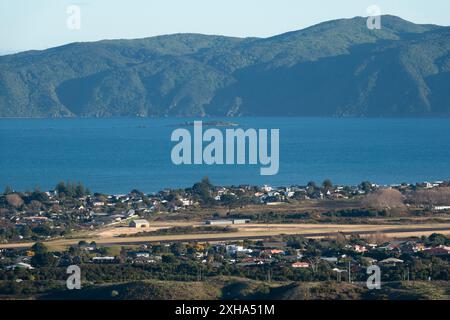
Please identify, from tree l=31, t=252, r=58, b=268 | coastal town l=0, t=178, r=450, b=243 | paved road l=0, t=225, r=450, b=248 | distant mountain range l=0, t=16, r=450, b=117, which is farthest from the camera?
distant mountain range l=0, t=16, r=450, b=117

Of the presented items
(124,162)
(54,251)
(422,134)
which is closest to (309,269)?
(54,251)

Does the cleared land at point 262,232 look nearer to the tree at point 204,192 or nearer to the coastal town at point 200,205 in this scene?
the coastal town at point 200,205

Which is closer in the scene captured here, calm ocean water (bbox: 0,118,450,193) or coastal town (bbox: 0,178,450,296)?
coastal town (bbox: 0,178,450,296)

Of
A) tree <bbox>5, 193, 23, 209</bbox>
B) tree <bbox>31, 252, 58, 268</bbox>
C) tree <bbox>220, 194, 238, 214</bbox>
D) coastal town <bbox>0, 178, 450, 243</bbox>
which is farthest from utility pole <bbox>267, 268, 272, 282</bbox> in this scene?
tree <bbox>5, 193, 23, 209</bbox>

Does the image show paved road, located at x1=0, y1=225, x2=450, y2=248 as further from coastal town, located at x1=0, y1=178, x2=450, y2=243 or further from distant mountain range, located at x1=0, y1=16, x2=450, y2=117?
distant mountain range, located at x1=0, y1=16, x2=450, y2=117

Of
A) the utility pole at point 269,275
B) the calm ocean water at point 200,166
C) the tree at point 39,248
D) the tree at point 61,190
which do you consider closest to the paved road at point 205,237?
the tree at point 39,248
